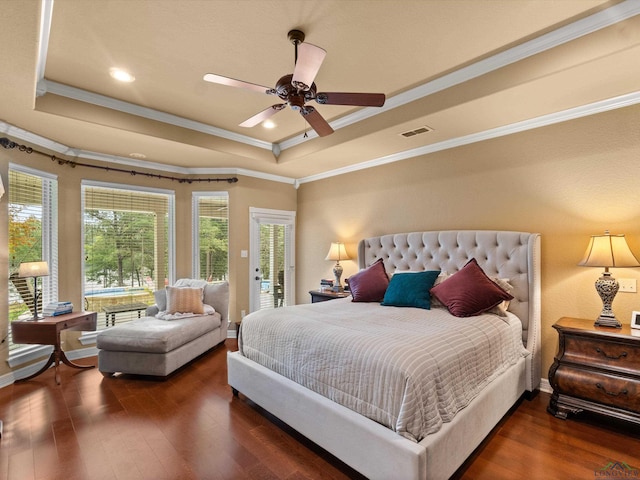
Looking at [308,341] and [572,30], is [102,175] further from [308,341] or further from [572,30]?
[572,30]

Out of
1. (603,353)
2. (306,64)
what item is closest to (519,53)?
(306,64)

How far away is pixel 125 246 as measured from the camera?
4574 mm

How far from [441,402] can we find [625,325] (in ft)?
6.51

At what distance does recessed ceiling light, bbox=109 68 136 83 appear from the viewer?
105 inches

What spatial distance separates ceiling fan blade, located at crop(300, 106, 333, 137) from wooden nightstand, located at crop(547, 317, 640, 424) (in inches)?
97.6

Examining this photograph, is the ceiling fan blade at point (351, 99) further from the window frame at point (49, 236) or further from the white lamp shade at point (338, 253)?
the window frame at point (49, 236)

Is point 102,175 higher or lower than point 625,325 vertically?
higher

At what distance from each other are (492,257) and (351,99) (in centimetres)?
217

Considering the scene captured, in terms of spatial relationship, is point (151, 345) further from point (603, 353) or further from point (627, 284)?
point (627, 284)

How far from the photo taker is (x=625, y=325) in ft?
8.60

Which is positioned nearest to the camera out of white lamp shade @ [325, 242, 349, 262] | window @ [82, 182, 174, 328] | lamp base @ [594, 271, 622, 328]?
lamp base @ [594, 271, 622, 328]

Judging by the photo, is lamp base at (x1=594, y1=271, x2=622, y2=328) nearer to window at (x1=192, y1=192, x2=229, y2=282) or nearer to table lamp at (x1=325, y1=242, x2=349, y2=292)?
table lamp at (x1=325, y1=242, x2=349, y2=292)

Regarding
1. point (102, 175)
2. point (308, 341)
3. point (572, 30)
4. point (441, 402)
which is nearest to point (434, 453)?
point (441, 402)

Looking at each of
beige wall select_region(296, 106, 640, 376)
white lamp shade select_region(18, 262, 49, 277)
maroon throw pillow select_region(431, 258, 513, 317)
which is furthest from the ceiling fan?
white lamp shade select_region(18, 262, 49, 277)
